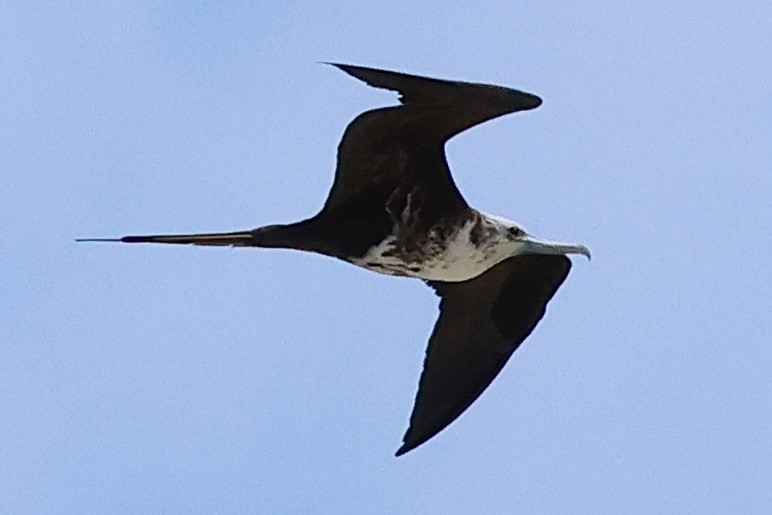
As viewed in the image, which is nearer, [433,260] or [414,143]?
[414,143]

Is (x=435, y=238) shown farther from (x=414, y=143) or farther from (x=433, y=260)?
(x=414, y=143)

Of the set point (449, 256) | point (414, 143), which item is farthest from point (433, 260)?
point (414, 143)

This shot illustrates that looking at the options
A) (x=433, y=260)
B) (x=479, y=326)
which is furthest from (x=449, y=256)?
(x=479, y=326)

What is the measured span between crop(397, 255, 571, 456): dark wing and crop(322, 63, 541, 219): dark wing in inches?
27.4

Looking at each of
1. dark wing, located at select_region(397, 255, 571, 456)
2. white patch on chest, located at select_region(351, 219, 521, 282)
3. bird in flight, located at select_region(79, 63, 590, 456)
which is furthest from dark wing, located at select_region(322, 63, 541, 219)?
A: dark wing, located at select_region(397, 255, 571, 456)

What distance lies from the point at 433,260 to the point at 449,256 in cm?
8

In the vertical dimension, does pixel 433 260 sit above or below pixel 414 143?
below

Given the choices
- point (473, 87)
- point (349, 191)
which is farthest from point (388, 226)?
point (473, 87)

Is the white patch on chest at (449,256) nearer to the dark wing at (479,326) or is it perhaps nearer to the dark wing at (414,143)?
the dark wing at (414,143)

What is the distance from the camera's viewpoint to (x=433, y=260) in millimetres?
8609

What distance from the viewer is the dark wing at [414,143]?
26.1 ft

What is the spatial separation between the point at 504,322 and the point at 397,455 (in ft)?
3.01

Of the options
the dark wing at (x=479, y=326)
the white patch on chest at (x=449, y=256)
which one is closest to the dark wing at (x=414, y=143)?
the white patch on chest at (x=449, y=256)

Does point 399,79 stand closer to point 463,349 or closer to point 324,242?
point 324,242
